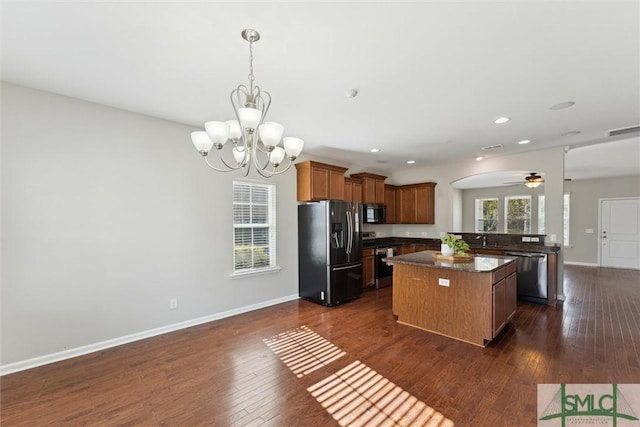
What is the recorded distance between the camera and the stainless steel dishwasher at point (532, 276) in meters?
4.55

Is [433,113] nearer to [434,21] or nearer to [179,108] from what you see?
[434,21]

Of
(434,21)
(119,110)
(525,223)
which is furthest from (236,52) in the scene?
(525,223)

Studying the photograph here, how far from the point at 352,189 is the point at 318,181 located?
4.01 ft

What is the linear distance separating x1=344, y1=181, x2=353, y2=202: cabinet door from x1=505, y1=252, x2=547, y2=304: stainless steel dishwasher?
123 inches

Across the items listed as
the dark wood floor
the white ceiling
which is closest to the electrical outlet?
the dark wood floor

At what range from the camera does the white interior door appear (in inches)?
292

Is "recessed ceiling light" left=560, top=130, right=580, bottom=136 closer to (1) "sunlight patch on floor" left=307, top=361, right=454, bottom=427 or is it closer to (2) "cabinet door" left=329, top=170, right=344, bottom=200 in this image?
(2) "cabinet door" left=329, top=170, right=344, bottom=200

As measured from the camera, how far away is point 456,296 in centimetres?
328

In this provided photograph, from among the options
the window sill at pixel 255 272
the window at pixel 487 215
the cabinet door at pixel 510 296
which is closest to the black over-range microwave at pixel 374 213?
the window sill at pixel 255 272

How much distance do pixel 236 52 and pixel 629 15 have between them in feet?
8.59

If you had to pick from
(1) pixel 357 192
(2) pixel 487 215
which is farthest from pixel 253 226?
(2) pixel 487 215

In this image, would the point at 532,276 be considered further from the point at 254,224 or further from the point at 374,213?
the point at 254,224

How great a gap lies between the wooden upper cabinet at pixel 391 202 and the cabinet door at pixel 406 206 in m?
0.12

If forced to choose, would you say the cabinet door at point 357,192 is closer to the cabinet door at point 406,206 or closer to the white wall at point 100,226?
the cabinet door at point 406,206
